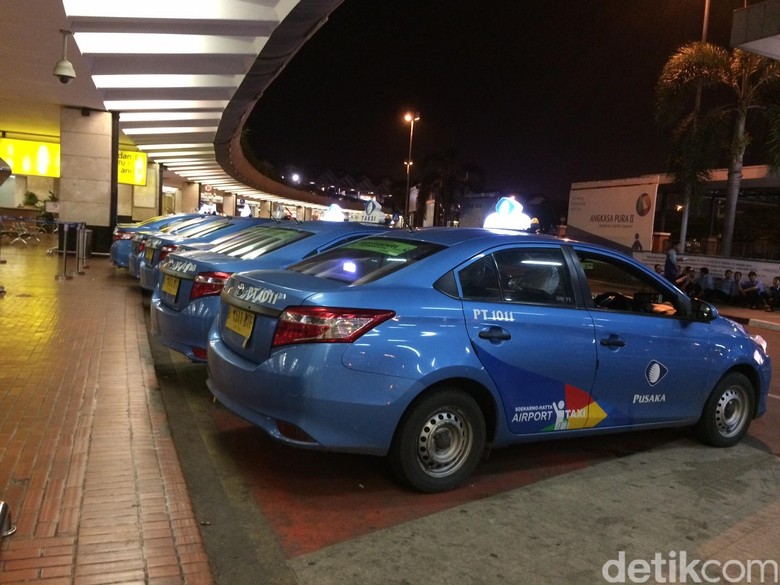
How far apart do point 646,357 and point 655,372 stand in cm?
17

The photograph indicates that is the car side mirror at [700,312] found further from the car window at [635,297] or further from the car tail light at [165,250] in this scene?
the car tail light at [165,250]

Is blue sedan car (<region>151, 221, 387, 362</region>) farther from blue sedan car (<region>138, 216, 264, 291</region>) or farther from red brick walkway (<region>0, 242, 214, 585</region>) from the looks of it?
blue sedan car (<region>138, 216, 264, 291</region>)

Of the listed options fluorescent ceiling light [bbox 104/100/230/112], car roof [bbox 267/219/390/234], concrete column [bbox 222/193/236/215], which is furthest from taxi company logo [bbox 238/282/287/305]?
concrete column [bbox 222/193/236/215]

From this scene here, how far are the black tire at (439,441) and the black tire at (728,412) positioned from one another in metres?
2.33

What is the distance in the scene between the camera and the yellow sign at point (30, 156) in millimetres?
25047

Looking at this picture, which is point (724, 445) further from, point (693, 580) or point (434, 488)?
point (434, 488)

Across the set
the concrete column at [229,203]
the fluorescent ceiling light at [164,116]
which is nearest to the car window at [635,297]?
Answer: the fluorescent ceiling light at [164,116]

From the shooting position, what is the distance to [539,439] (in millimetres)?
4480

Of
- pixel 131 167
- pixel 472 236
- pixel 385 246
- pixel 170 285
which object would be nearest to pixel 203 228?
pixel 170 285

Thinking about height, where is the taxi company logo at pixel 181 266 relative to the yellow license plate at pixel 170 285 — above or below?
above

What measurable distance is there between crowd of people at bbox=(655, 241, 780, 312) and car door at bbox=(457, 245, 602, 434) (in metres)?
16.0

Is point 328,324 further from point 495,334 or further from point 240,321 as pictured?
point 495,334

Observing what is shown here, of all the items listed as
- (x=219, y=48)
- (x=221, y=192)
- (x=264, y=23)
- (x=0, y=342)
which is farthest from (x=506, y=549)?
(x=221, y=192)

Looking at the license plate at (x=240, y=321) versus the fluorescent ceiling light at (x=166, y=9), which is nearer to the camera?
the license plate at (x=240, y=321)
